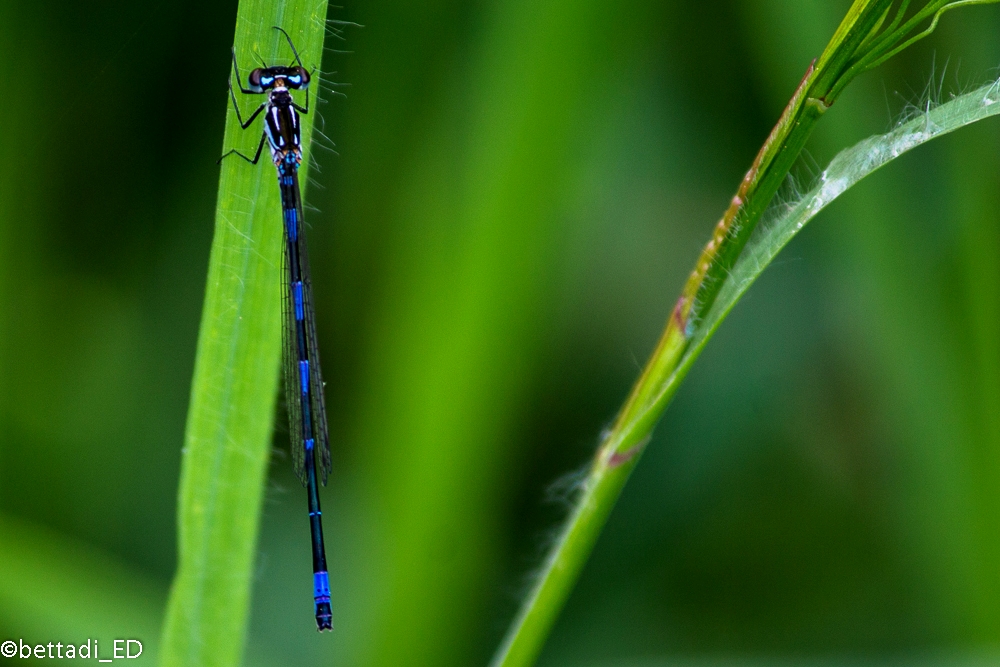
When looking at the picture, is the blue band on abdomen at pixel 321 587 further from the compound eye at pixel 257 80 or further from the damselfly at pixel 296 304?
the compound eye at pixel 257 80

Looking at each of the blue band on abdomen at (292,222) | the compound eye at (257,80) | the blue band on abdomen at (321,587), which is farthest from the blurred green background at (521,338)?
the compound eye at (257,80)

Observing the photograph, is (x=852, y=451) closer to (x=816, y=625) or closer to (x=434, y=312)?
(x=816, y=625)

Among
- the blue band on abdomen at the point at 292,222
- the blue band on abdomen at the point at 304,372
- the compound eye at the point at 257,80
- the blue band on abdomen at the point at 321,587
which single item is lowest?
the blue band on abdomen at the point at 321,587

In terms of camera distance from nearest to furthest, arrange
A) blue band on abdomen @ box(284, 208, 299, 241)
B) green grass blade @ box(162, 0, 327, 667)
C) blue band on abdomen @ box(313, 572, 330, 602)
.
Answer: green grass blade @ box(162, 0, 327, 667), blue band on abdomen @ box(284, 208, 299, 241), blue band on abdomen @ box(313, 572, 330, 602)

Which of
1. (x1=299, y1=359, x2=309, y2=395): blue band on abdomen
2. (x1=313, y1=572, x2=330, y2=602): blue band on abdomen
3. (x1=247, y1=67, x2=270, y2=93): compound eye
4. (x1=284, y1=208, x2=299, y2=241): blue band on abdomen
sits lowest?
(x1=313, y1=572, x2=330, y2=602): blue band on abdomen

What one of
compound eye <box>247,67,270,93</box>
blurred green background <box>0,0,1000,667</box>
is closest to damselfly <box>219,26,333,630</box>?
compound eye <box>247,67,270,93</box>

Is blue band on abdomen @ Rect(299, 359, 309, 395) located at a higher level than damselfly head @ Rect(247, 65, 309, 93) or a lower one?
lower

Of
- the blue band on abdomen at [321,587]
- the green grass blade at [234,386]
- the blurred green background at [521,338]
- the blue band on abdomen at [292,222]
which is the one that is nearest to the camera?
the green grass blade at [234,386]

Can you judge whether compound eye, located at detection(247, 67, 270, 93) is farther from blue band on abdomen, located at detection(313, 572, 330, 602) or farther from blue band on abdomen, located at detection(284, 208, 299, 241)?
blue band on abdomen, located at detection(313, 572, 330, 602)

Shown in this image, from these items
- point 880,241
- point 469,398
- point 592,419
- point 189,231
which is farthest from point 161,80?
point 880,241
